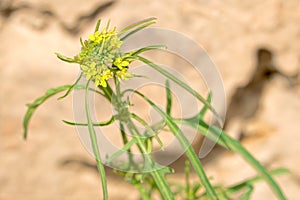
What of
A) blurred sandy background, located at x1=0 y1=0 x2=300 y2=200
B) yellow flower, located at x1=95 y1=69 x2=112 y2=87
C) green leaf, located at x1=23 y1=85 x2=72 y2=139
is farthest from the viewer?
blurred sandy background, located at x1=0 y1=0 x2=300 y2=200

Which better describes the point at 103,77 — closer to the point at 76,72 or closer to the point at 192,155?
the point at 192,155

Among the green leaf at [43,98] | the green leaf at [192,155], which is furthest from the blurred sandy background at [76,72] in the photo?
the green leaf at [192,155]

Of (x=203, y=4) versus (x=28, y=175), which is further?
(x=28, y=175)

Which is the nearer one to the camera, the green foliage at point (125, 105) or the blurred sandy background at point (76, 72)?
the green foliage at point (125, 105)

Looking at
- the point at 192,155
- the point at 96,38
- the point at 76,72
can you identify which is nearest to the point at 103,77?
the point at 96,38

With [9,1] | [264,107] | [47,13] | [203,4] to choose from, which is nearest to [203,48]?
[203,4]

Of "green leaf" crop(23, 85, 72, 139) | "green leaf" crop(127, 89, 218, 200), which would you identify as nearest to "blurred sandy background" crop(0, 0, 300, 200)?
"green leaf" crop(23, 85, 72, 139)

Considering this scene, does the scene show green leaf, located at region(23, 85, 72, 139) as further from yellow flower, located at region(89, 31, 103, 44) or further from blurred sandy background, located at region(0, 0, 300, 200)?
blurred sandy background, located at region(0, 0, 300, 200)

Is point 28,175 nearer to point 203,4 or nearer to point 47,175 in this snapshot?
point 47,175

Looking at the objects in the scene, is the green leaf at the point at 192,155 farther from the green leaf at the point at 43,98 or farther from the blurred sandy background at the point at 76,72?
the blurred sandy background at the point at 76,72
